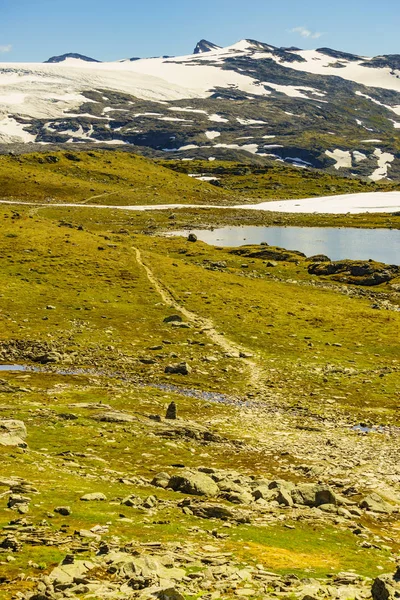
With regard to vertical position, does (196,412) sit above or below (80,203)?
below

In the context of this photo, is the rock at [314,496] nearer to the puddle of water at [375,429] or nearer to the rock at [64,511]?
the rock at [64,511]

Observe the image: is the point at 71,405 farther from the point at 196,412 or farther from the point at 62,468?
the point at 62,468

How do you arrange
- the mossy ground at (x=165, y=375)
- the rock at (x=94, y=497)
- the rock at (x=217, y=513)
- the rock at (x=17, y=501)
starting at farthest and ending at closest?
the rock at (x=217, y=513)
the rock at (x=94, y=497)
the mossy ground at (x=165, y=375)
the rock at (x=17, y=501)

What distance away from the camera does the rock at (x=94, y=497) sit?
24.9 metres

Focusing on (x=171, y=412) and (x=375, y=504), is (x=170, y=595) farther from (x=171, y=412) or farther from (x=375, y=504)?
(x=171, y=412)

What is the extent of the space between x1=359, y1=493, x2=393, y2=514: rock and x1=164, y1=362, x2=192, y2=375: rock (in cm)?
2643

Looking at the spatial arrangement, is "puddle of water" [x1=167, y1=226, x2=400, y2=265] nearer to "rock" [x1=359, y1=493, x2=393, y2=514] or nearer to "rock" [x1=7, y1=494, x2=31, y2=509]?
"rock" [x1=359, y1=493, x2=393, y2=514]

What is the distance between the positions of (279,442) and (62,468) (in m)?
15.3

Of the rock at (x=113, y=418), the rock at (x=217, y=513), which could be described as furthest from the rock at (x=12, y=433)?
the rock at (x=217, y=513)

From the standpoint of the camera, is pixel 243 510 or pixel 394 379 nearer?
pixel 243 510

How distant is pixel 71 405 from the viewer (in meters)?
42.4

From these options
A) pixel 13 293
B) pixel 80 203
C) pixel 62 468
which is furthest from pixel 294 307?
pixel 80 203

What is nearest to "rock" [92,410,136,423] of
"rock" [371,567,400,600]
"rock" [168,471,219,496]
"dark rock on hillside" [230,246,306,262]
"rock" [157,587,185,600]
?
"rock" [168,471,219,496]

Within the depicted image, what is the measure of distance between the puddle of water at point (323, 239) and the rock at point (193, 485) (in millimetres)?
104500
